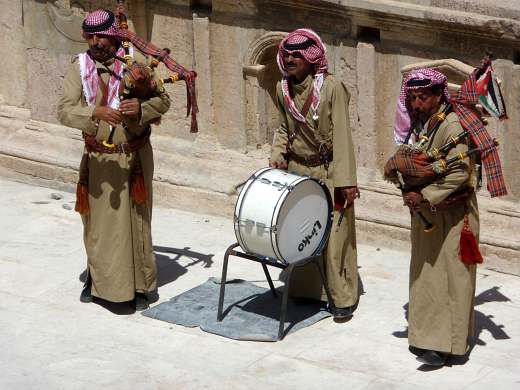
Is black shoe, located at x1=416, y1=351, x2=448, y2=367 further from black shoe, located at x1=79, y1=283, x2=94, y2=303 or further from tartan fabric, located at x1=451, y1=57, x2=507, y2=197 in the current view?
black shoe, located at x1=79, y1=283, x2=94, y2=303

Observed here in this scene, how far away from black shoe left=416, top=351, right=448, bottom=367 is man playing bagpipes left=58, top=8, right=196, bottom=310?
7.04ft

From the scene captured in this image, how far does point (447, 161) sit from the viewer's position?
905cm

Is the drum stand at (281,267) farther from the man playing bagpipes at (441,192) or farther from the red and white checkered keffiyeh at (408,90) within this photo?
the red and white checkered keffiyeh at (408,90)

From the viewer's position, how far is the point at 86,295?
34.9ft

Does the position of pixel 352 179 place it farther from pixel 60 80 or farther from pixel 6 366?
pixel 60 80

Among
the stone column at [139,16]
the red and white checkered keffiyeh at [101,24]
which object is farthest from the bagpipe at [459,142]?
the stone column at [139,16]

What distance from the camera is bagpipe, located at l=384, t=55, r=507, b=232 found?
9062 mm

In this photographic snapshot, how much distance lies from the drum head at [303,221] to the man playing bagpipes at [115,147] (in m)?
1.15

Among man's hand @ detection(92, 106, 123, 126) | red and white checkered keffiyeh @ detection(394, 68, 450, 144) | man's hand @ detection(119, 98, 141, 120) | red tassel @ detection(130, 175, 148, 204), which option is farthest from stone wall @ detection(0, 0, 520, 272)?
man's hand @ detection(92, 106, 123, 126)

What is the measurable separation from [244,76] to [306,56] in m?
2.55

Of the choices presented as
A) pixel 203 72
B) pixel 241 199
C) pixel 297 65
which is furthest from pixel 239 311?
pixel 203 72

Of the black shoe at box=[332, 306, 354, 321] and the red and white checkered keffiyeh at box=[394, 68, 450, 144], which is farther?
the black shoe at box=[332, 306, 354, 321]

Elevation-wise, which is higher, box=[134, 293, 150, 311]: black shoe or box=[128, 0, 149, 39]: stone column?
box=[128, 0, 149, 39]: stone column

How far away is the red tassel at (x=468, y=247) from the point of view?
9.13 meters
